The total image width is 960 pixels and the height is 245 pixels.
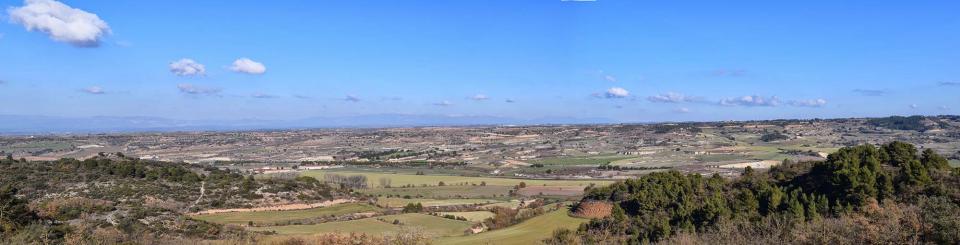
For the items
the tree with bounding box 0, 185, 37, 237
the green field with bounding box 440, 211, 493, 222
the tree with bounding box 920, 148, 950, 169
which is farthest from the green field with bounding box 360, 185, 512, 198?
the tree with bounding box 0, 185, 37, 237

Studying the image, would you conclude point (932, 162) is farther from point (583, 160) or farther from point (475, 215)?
point (583, 160)

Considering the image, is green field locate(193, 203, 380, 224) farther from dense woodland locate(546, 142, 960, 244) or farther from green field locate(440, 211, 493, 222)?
dense woodland locate(546, 142, 960, 244)

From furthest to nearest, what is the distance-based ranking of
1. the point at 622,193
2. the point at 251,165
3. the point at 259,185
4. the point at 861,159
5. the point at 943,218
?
the point at 251,165 → the point at 259,185 → the point at 622,193 → the point at 861,159 → the point at 943,218

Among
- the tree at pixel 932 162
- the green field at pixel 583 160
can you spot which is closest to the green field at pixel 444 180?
the green field at pixel 583 160

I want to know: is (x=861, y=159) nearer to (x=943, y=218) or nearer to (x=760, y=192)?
(x=760, y=192)

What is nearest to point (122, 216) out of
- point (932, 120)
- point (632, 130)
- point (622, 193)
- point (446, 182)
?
point (622, 193)

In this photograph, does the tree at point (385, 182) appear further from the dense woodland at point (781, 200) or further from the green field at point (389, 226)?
the dense woodland at point (781, 200)
